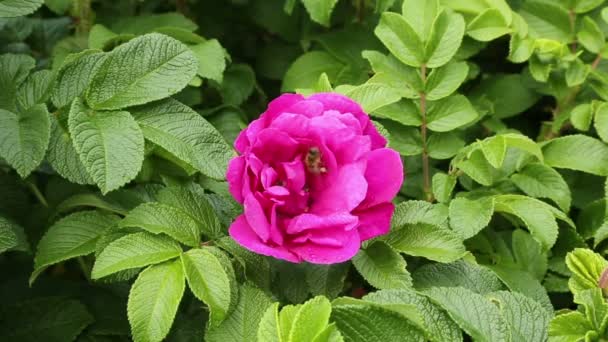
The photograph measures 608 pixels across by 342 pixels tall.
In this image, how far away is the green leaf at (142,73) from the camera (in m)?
1.01

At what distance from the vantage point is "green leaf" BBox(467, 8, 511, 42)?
1.30 m

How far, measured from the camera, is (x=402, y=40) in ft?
4.01

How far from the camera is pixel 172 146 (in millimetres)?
981

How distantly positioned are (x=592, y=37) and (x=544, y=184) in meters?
0.32

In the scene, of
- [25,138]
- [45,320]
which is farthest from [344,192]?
[45,320]

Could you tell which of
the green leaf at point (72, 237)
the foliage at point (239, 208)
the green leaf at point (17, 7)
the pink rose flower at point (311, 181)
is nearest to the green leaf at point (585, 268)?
the foliage at point (239, 208)

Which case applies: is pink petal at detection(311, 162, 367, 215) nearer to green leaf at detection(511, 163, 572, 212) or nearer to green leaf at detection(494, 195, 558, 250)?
green leaf at detection(494, 195, 558, 250)

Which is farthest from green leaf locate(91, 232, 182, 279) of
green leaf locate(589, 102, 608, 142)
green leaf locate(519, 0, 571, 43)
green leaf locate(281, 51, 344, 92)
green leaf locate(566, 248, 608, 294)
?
green leaf locate(519, 0, 571, 43)

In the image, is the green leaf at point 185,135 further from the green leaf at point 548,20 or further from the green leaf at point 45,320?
the green leaf at point 548,20

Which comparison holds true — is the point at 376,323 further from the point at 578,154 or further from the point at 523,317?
the point at 578,154

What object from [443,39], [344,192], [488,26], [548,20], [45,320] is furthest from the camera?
[548,20]

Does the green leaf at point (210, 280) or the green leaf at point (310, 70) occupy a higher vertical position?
the green leaf at point (210, 280)

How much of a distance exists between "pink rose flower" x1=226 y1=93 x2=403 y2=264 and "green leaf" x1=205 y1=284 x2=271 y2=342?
8cm

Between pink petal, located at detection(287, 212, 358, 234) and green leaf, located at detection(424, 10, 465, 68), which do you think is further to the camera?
green leaf, located at detection(424, 10, 465, 68)
